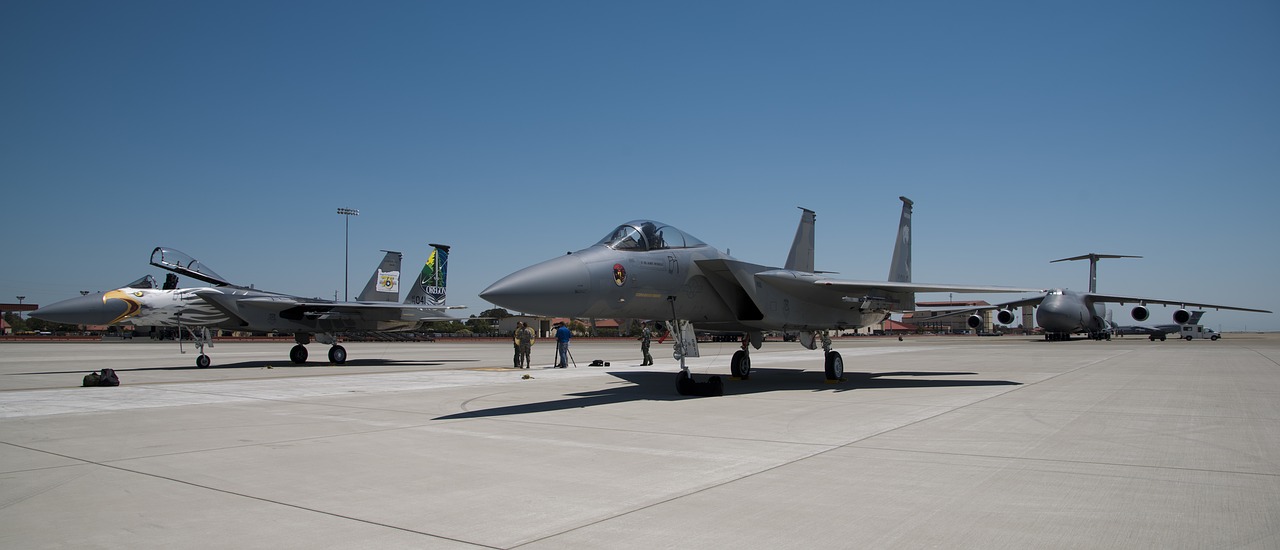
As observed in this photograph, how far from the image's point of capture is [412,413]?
8.96 m

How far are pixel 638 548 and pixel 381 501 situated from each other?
1.86 m

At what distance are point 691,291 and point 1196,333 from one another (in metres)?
61.6

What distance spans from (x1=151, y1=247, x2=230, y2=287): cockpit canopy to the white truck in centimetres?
6328

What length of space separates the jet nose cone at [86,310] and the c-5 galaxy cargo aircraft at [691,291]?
47.8 ft

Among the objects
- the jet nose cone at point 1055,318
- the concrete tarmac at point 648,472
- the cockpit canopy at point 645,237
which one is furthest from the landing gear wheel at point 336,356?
the jet nose cone at point 1055,318

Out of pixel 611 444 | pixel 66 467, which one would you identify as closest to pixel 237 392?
pixel 66 467

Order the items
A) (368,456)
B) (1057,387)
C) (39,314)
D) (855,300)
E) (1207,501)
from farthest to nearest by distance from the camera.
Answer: (39,314) → (855,300) → (1057,387) → (368,456) → (1207,501)

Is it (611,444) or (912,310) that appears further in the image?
(912,310)

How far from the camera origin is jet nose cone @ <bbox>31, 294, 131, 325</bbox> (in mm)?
17078

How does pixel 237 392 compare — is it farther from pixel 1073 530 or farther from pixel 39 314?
pixel 1073 530

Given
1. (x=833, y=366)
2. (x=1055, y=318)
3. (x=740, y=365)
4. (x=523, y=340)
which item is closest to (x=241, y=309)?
(x=523, y=340)

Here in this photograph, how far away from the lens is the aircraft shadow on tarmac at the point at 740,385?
9.62m

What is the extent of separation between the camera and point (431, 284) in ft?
85.7

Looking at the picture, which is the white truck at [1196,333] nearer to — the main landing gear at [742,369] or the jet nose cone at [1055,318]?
the jet nose cone at [1055,318]
